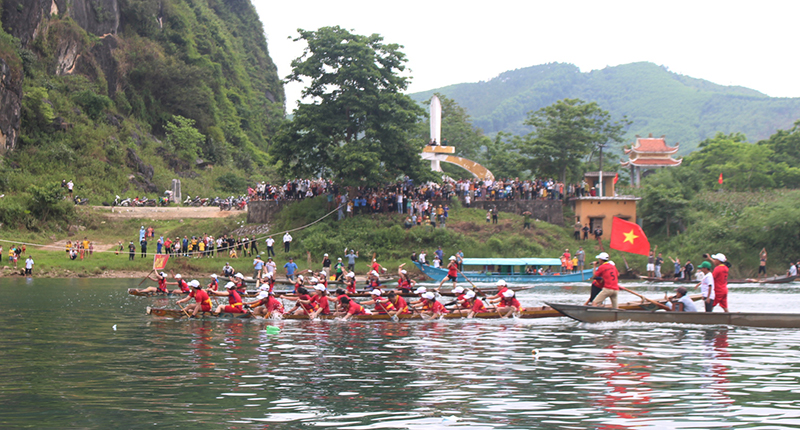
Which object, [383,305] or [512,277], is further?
[512,277]

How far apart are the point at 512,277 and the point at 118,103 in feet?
172

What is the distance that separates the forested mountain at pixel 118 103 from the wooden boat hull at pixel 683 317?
3461 cm

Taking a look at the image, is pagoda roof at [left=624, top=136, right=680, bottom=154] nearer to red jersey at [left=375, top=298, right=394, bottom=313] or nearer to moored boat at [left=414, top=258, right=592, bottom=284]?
moored boat at [left=414, top=258, right=592, bottom=284]

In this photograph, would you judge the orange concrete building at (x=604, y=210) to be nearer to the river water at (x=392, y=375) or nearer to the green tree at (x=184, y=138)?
the river water at (x=392, y=375)

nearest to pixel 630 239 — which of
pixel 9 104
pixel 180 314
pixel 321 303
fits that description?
pixel 321 303

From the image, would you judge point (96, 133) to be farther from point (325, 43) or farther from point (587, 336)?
point (587, 336)

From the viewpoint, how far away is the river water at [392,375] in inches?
371

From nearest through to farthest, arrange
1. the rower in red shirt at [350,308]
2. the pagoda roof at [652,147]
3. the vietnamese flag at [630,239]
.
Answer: the rower in red shirt at [350,308] < the vietnamese flag at [630,239] < the pagoda roof at [652,147]

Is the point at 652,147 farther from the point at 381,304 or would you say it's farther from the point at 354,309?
the point at 354,309

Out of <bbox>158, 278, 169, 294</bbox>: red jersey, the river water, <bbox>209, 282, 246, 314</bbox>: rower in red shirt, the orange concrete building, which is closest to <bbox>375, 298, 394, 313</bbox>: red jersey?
the river water

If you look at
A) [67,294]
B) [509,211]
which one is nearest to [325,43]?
[509,211]

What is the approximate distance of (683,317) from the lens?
18547mm

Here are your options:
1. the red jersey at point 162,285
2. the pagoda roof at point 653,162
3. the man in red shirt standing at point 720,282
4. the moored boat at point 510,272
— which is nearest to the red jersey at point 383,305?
the man in red shirt standing at point 720,282

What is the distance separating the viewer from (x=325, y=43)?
46.3m
